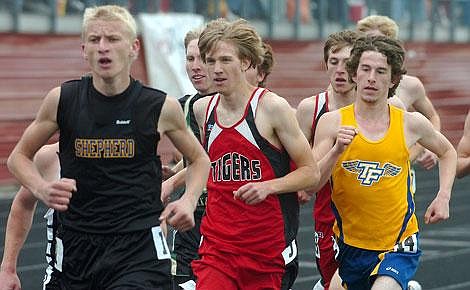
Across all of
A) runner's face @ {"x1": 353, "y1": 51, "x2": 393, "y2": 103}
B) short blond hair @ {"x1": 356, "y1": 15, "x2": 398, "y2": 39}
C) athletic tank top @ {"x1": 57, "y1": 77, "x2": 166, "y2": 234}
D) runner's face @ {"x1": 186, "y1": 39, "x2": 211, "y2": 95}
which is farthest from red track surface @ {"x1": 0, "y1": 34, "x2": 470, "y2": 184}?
athletic tank top @ {"x1": 57, "y1": 77, "x2": 166, "y2": 234}

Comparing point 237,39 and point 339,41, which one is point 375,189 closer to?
point 237,39

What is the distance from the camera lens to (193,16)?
25078mm

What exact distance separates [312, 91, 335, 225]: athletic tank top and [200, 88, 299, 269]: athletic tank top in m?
1.05

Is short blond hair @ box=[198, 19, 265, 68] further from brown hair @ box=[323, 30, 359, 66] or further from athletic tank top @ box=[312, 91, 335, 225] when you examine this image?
brown hair @ box=[323, 30, 359, 66]

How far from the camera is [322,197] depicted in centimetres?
803

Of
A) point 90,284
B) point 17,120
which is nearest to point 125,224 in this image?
point 90,284

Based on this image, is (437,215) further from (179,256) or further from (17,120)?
(17,120)

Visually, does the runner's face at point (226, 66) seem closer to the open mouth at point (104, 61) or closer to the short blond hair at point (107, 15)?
the short blond hair at point (107, 15)

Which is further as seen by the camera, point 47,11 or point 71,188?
point 47,11

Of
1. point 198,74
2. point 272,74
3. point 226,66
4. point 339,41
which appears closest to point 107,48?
point 226,66

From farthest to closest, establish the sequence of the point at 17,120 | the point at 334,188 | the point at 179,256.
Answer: the point at 17,120 → the point at 179,256 → the point at 334,188

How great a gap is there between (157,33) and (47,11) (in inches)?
89.4

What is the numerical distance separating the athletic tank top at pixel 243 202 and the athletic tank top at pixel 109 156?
0.94 m

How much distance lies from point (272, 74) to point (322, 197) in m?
20.1
